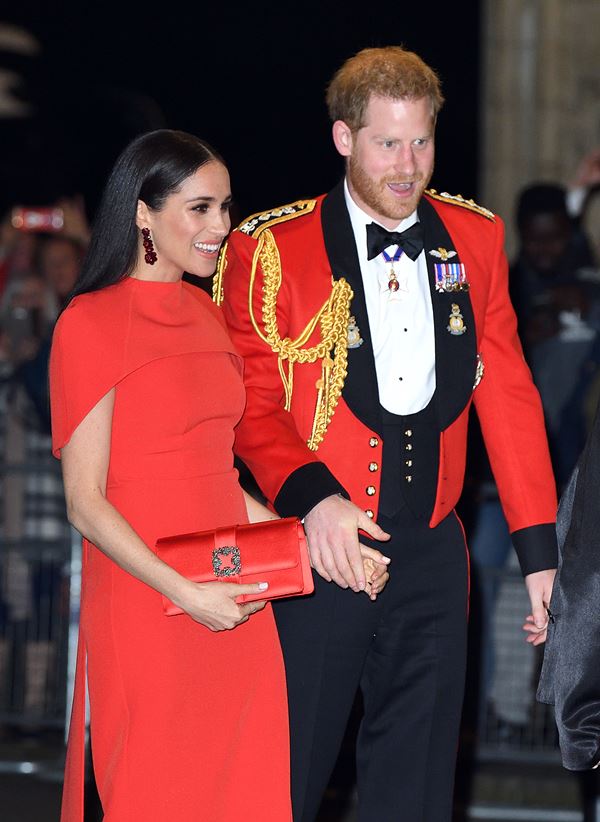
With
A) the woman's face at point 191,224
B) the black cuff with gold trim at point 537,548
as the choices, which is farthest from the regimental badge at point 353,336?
the black cuff with gold trim at point 537,548

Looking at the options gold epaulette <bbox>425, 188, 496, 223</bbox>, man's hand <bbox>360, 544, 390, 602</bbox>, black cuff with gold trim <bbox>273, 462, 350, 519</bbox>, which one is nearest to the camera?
man's hand <bbox>360, 544, 390, 602</bbox>

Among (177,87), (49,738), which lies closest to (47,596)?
(49,738)

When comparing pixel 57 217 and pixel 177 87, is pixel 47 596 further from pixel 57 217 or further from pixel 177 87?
pixel 177 87

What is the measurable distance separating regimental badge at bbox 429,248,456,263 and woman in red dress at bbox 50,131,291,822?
1.78 feet

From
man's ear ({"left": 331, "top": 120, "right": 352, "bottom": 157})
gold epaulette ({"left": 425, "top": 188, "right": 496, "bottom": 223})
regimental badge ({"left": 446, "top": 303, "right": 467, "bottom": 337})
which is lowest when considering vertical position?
regimental badge ({"left": 446, "top": 303, "right": 467, "bottom": 337})

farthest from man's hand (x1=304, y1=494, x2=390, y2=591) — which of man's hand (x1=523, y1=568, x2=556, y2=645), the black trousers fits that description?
man's hand (x1=523, y1=568, x2=556, y2=645)

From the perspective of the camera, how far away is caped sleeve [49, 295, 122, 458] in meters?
3.23

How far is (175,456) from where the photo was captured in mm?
3312

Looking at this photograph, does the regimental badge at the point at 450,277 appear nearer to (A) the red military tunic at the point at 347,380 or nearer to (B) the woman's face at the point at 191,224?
(A) the red military tunic at the point at 347,380

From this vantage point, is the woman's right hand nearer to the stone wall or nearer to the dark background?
the stone wall

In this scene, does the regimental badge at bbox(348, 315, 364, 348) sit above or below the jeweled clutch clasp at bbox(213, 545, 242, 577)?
above

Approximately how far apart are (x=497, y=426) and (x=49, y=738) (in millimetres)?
3224

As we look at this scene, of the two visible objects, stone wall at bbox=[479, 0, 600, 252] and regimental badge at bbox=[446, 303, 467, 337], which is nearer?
regimental badge at bbox=[446, 303, 467, 337]

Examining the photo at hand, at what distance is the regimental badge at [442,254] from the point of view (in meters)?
3.71
